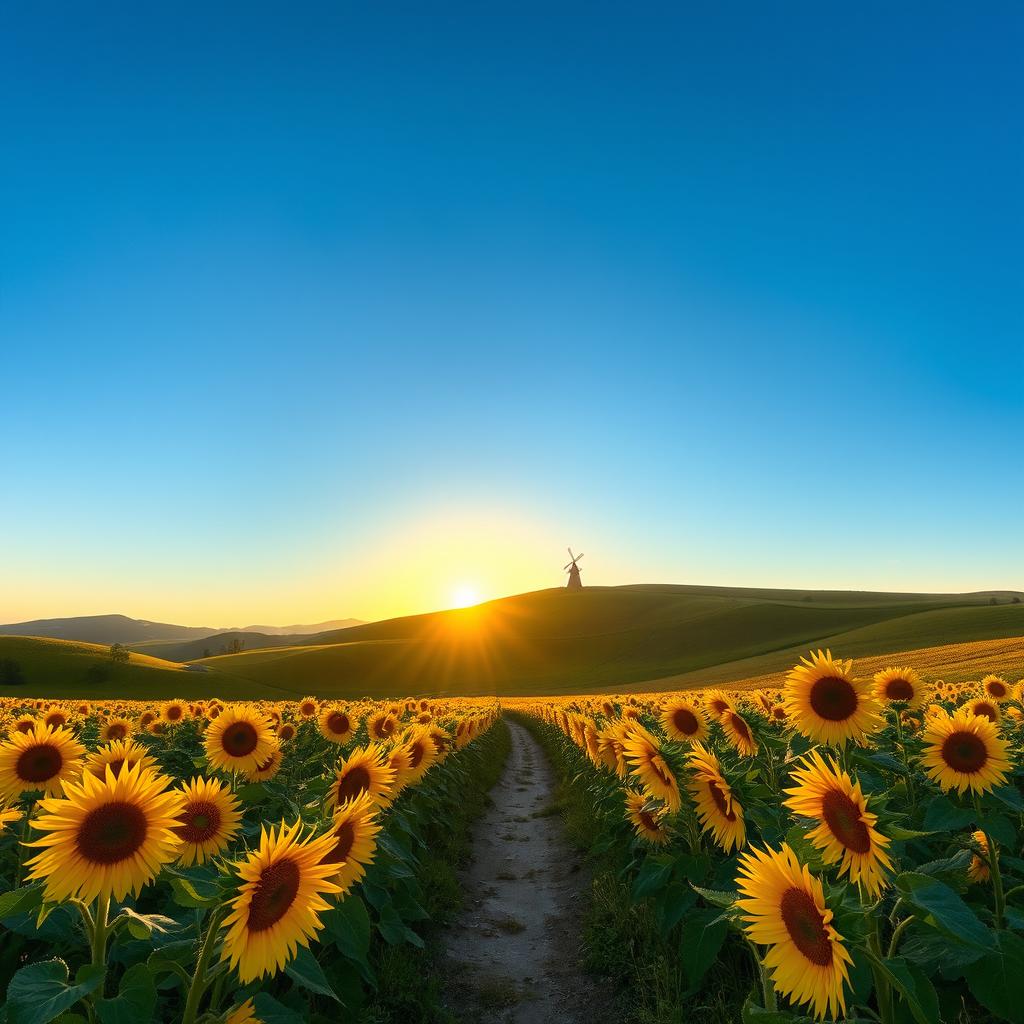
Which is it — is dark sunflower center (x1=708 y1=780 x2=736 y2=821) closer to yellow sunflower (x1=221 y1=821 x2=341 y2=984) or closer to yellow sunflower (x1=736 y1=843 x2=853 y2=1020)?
yellow sunflower (x1=736 y1=843 x2=853 y2=1020)

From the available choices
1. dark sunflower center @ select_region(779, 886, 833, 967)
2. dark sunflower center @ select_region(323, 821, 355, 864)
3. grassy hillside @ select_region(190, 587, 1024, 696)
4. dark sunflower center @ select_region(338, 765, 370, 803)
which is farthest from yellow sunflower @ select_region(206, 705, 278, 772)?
grassy hillside @ select_region(190, 587, 1024, 696)

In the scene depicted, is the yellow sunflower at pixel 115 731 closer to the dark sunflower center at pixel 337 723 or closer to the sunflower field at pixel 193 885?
the sunflower field at pixel 193 885

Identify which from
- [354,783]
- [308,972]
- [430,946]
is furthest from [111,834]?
[430,946]

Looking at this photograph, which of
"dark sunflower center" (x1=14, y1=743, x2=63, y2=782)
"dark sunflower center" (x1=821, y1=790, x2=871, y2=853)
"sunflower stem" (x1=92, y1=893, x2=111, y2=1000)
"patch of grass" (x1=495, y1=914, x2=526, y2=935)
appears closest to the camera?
"sunflower stem" (x1=92, y1=893, x2=111, y2=1000)

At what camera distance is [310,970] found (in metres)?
2.65

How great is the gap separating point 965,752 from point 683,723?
2603mm

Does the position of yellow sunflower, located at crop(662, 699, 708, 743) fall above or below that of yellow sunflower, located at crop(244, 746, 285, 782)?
above

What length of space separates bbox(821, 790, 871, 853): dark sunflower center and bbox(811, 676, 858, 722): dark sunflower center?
6.92 ft

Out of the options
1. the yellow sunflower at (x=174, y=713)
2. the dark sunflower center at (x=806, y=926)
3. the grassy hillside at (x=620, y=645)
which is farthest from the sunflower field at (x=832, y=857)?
the grassy hillside at (x=620, y=645)

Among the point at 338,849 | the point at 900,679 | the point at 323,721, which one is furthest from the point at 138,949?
the point at 900,679

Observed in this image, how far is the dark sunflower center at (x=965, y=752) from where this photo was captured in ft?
13.6

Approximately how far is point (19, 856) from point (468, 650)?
117 metres

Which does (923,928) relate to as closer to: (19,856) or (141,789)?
(141,789)

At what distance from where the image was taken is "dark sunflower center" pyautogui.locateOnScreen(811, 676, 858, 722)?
468 centimetres
